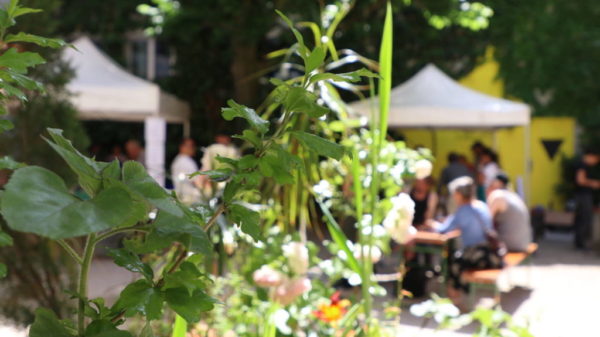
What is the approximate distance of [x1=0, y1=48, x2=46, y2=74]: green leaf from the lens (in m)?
0.94

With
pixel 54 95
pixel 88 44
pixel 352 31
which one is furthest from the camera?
pixel 352 31

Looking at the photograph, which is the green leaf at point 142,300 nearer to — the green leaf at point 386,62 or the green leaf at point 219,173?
the green leaf at point 219,173

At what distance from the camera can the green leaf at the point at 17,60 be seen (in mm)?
938

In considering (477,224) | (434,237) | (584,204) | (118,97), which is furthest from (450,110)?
(118,97)

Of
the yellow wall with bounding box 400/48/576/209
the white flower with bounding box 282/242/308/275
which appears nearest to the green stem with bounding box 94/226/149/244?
the white flower with bounding box 282/242/308/275

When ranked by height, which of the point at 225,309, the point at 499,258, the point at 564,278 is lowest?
the point at 564,278

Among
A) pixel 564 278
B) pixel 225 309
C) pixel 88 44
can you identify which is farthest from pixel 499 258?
pixel 88 44

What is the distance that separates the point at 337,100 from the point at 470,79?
1249 centimetres

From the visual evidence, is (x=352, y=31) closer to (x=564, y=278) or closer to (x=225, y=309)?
(x=564, y=278)

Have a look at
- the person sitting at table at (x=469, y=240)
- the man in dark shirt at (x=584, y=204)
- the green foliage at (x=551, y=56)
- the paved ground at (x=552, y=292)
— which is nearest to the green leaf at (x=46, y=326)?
the paved ground at (x=552, y=292)

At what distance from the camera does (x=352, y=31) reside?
1370 centimetres

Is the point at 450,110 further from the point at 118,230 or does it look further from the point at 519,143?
the point at 118,230

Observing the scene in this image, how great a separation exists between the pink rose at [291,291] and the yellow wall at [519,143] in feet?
39.6

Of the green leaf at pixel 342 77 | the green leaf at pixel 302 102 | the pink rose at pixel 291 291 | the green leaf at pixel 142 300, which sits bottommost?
the pink rose at pixel 291 291
